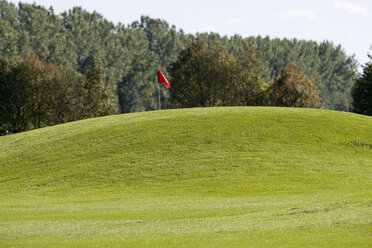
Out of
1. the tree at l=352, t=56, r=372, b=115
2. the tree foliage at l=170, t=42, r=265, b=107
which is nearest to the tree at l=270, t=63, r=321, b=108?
the tree foliage at l=170, t=42, r=265, b=107

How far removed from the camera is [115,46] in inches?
6969

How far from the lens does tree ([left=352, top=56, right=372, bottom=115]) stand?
3241 inches

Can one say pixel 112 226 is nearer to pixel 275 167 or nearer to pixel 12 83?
pixel 275 167

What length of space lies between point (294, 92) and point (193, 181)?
5823cm

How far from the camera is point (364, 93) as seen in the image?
83.4 meters

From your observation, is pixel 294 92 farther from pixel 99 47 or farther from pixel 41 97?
pixel 99 47

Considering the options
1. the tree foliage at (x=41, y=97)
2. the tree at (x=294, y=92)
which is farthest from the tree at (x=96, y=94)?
the tree at (x=294, y=92)

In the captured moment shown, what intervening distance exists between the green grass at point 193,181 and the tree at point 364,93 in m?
29.1

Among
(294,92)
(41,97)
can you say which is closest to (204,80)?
(294,92)

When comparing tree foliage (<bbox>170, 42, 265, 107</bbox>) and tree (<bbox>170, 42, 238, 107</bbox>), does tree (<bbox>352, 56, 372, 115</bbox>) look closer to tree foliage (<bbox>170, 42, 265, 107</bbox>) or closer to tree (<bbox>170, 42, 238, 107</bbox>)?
tree foliage (<bbox>170, 42, 265, 107</bbox>)

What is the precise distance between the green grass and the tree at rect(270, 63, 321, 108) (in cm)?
3599

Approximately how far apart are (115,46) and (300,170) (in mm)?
144354

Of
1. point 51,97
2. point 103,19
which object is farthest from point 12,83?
point 103,19

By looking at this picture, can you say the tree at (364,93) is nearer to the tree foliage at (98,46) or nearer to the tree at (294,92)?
the tree at (294,92)
